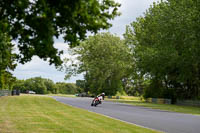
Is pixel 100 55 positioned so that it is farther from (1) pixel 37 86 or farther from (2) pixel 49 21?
(2) pixel 49 21

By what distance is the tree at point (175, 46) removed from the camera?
3769 centimetres

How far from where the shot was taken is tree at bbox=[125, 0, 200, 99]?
124ft

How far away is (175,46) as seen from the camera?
4266cm

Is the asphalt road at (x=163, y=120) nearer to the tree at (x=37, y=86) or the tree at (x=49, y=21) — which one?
the tree at (x=49, y=21)

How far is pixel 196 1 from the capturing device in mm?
39000

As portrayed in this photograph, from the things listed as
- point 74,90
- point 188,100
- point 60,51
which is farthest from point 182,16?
point 74,90

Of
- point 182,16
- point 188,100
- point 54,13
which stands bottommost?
point 188,100

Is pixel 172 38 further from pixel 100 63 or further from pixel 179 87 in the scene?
pixel 100 63

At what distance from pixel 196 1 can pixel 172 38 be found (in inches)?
216

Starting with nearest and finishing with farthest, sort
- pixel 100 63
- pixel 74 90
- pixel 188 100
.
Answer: pixel 188 100 < pixel 100 63 < pixel 74 90

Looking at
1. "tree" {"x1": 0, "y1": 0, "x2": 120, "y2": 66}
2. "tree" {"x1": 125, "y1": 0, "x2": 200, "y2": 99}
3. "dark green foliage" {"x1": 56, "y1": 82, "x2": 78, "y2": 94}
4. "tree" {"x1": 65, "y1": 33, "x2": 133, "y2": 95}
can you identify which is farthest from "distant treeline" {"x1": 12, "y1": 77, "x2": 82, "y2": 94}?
"tree" {"x1": 0, "y1": 0, "x2": 120, "y2": 66}

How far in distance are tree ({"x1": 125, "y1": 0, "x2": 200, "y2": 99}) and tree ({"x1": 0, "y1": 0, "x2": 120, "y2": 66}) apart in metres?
29.4

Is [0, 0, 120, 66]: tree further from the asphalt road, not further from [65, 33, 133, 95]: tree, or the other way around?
[65, 33, 133, 95]: tree

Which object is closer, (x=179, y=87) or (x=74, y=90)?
(x=179, y=87)
